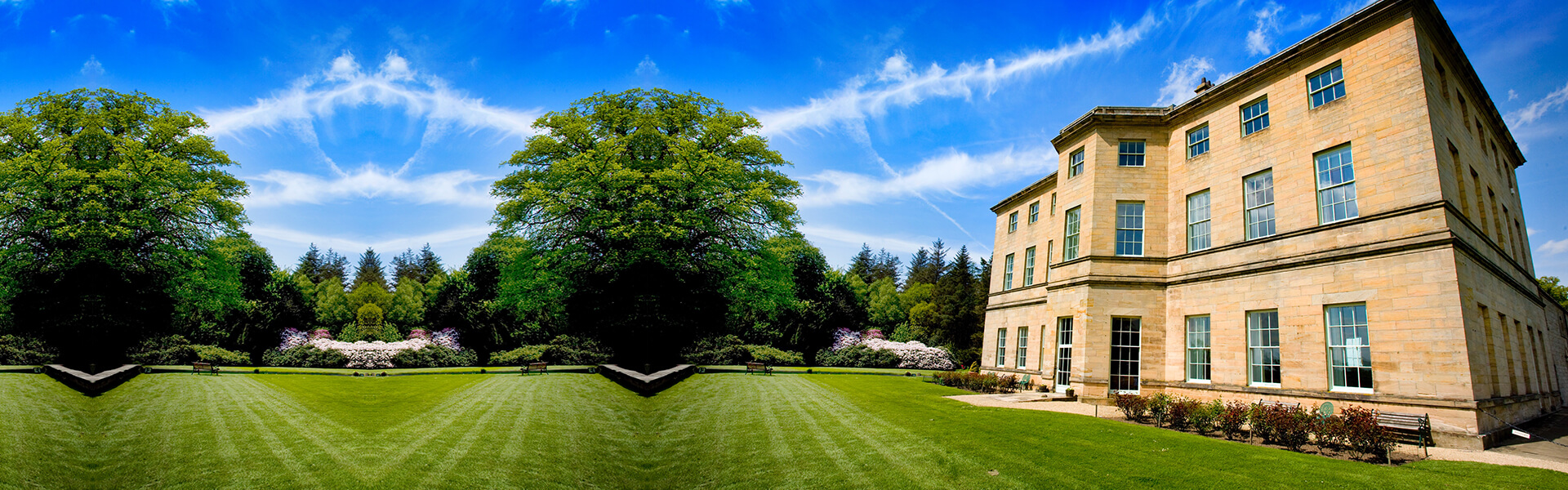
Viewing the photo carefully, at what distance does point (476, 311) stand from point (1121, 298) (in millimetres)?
26226

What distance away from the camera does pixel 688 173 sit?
39.6 feet

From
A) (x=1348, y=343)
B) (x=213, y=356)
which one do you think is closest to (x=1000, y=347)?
(x=1348, y=343)

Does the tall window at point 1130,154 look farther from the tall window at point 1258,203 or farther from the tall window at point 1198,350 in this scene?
the tall window at point 1198,350

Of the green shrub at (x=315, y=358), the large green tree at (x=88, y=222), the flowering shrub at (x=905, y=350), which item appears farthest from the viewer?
the flowering shrub at (x=905, y=350)

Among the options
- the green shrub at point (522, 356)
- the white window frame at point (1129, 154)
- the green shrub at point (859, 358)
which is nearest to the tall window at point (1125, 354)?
the white window frame at point (1129, 154)

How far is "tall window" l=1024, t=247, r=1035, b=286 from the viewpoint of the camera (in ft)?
94.9

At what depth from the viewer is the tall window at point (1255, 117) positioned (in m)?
17.9

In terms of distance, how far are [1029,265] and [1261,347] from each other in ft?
41.5

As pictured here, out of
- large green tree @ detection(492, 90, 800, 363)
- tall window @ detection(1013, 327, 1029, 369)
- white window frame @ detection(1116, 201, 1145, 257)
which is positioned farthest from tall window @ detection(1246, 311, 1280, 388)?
large green tree @ detection(492, 90, 800, 363)

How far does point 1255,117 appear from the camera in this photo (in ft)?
59.6

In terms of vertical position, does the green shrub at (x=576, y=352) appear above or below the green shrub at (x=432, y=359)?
above

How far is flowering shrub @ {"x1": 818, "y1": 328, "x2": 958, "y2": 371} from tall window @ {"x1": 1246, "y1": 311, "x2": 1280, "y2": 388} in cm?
2512

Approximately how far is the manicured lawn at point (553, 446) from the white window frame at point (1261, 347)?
487 centimetres

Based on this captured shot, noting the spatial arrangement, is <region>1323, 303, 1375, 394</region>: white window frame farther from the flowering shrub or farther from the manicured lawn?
the flowering shrub
